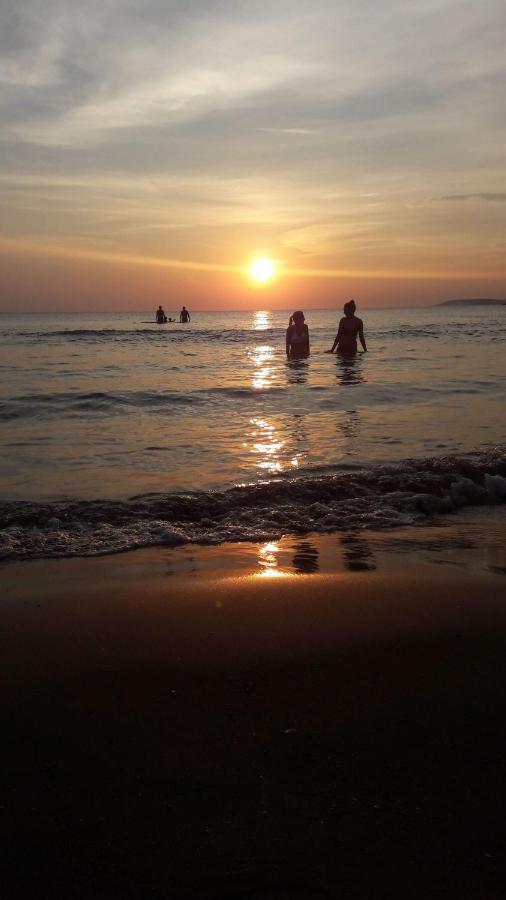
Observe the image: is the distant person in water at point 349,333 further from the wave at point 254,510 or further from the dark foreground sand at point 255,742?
the dark foreground sand at point 255,742

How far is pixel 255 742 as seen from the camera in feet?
7.79

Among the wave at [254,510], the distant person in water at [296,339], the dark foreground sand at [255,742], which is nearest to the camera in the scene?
the dark foreground sand at [255,742]

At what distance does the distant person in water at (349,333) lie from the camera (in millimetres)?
18842

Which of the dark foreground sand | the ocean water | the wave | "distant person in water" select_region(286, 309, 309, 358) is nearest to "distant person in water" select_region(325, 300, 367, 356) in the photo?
"distant person in water" select_region(286, 309, 309, 358)

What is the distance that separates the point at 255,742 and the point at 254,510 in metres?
3.46

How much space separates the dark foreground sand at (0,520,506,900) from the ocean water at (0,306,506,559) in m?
1.57

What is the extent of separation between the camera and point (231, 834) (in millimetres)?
1953

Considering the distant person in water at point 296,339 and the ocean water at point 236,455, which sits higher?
the distant person in water at point 296,339

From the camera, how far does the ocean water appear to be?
18.0 ft

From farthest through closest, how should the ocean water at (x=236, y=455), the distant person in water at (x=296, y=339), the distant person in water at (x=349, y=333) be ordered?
the distant person in water at (x=296, y=339)
the distant person in water at (x=349, y=333)
the ocean water at (x=236, y=455)

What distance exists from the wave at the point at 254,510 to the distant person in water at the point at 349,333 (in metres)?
12.1

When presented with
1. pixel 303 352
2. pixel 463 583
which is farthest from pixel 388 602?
pixel 303 352

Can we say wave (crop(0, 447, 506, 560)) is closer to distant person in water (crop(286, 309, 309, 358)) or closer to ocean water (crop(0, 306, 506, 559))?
ocean water (crop(0, 306, 506, 559))

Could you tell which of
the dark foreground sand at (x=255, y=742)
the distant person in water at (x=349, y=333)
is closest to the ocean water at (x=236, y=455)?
the dark foreground sand at (x=255, y=742)
